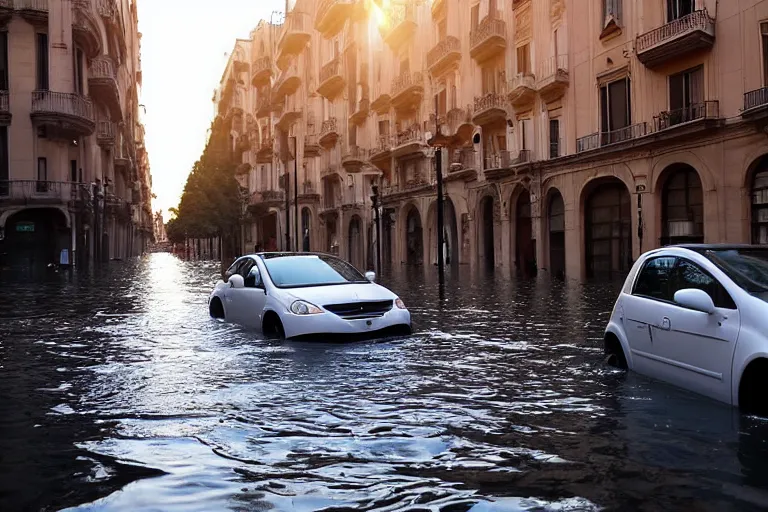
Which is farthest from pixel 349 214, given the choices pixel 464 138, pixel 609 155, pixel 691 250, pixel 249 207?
pixel 691 250

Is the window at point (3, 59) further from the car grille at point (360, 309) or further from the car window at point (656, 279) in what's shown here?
the car window at point (656, 279)

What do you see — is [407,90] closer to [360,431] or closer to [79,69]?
[79,69]

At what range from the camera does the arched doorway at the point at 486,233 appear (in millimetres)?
38062

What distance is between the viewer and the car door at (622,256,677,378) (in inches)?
263

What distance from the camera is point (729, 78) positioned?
23.1 metres

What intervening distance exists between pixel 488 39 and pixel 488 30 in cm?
44

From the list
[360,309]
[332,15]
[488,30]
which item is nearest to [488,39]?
[488,30]

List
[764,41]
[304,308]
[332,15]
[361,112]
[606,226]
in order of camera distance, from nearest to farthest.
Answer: [304,308], [764,41], [606,226], [361,112], [332,15]

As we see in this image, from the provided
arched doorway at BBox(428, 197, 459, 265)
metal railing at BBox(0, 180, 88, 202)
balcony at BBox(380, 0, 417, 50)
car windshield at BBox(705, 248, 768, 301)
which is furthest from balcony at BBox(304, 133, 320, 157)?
car windshield at BBox(705, 248, 768, 301)

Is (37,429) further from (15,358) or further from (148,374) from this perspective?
(15,358)

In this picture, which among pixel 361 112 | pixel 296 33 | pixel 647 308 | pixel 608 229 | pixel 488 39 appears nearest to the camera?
pixel 647 308

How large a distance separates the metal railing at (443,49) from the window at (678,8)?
47.2 feet

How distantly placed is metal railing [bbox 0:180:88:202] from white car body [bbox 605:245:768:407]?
119 feet

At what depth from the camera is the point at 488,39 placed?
34812 millimetres
